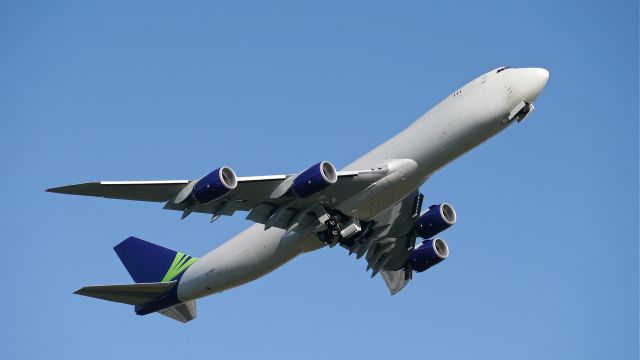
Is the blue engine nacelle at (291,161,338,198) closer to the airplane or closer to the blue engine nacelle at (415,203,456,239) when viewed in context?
the airplane

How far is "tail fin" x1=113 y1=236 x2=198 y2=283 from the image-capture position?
1670 inches

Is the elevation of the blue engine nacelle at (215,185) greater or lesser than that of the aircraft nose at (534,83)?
greater

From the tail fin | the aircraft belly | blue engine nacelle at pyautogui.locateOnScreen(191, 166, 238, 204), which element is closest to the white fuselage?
the aircraft belly

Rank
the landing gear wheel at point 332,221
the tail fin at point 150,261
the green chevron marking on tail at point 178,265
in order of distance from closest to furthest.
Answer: the landing gear wheel at point 332,221 → the green chevron marking on tail at point 178,265 → the tail fin at point 150,261

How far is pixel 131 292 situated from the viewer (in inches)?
1610

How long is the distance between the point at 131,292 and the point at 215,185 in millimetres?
10410

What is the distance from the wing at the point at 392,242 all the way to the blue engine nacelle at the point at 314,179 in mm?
6205

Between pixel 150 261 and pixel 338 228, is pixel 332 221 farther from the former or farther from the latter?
pixel 150 261

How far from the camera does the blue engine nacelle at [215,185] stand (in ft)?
108

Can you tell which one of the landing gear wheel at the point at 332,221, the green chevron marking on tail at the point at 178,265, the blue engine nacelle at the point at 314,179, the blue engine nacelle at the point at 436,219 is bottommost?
the blue engine nacelle at the point at 436,219

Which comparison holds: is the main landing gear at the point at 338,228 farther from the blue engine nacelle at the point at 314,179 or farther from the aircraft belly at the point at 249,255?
the blue engine nacelle at the point at 314,179

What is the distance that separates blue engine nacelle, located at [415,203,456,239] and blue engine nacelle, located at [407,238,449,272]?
1600mm

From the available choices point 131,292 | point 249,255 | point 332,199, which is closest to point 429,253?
point 332,199

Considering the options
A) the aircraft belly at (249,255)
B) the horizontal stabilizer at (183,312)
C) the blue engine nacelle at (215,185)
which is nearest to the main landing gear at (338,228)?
the aircraft belly at (249,255)
